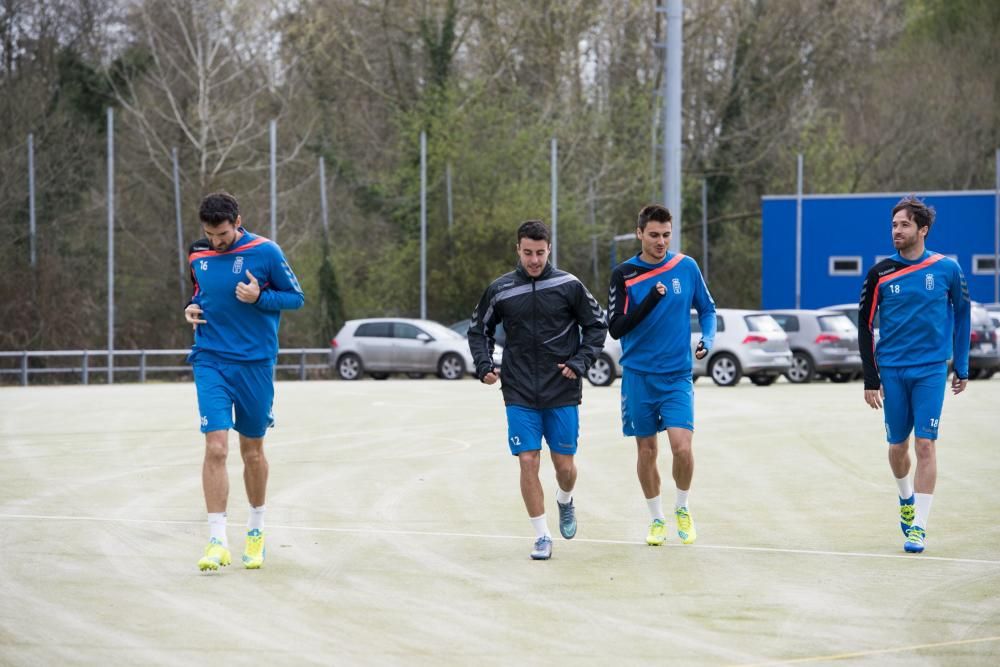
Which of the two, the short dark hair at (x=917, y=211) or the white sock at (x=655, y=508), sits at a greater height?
the short dark hair at (x=917, y=211)

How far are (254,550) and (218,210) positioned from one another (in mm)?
1796

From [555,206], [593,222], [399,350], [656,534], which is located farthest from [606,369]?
[656,534]

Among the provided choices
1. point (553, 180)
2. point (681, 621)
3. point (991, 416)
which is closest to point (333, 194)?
point (553, 180)

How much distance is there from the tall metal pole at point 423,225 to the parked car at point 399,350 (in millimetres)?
7492

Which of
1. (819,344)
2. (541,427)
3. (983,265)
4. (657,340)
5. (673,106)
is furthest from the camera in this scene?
(983,265)

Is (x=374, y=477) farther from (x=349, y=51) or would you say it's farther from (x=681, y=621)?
(x=349, y=51)

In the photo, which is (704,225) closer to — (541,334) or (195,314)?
(541,334)

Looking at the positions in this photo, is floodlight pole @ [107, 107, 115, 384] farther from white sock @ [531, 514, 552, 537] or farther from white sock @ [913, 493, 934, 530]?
white sock @ [913, 493, 934, 530]

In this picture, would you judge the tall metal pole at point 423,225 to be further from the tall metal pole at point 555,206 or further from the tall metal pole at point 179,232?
the tall metal pole at point 179,232

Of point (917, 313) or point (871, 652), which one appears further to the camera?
point (917, 313)

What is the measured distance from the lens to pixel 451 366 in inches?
1502

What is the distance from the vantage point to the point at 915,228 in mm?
9547

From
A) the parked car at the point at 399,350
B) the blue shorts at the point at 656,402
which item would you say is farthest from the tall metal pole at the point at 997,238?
the blue shorts at the point at 656,402

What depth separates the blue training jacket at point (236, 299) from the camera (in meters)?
9.12
